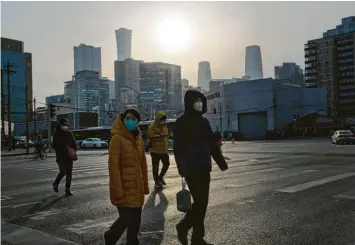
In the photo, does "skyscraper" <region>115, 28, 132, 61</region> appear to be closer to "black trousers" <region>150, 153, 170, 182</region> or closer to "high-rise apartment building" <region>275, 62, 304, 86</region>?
"high-rise apartment building" <region>275, 62, 304, 86</region>

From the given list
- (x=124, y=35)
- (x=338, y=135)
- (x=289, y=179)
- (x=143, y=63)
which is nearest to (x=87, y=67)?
(x=124, y=35)

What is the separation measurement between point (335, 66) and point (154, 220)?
143845 mm

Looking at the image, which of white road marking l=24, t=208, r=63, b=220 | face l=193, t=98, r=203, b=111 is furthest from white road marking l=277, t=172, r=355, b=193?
white road marking l=24, t=208, r=63, b=220

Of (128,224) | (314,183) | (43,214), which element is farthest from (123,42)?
(128,224)

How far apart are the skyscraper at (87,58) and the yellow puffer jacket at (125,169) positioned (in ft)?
479

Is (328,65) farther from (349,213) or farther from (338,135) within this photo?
(349,213)

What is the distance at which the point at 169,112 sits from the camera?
92438mm

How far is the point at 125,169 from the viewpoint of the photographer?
4691 mm

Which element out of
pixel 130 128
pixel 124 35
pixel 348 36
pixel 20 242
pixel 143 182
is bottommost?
pixel 20 242

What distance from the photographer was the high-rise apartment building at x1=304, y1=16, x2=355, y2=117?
134 meters

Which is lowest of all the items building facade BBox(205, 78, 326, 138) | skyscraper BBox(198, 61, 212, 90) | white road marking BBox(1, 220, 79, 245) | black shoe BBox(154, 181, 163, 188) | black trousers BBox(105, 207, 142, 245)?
white road marking BBox(1, 220, 79, 245)

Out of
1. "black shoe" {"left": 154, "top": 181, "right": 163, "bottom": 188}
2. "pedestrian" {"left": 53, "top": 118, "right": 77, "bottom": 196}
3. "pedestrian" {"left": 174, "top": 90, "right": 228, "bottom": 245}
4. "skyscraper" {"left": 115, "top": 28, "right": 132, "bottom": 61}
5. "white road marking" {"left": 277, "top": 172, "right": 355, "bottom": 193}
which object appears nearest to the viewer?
"pedestrian" {"left": 174, "top": 90, "right": 228, "bottom": 245}

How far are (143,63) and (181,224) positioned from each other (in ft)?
318

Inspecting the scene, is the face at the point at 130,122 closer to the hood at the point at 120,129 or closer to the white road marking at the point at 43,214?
the hood at the point at 120,129
